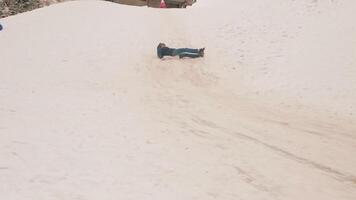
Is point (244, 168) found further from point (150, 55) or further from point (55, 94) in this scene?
point (150, 55)

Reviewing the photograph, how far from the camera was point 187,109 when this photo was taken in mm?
11531

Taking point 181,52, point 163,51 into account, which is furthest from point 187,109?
point 181,52

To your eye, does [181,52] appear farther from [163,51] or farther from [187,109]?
[187,109]

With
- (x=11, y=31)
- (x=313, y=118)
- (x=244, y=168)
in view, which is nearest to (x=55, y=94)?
(x=244, y=168)

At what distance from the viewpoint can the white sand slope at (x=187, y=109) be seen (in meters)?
7.10

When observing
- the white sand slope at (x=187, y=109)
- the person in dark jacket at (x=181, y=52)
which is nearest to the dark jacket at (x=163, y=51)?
the person in dark jacket at (x=181, y=52)

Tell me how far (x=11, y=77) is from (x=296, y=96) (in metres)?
9.45

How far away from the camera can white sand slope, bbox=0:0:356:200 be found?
710 centimetres

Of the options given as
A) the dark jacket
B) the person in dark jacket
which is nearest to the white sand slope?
the dark jacket

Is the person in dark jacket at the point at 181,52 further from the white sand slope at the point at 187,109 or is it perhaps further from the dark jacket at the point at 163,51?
the white sand slope at the point at 187,109

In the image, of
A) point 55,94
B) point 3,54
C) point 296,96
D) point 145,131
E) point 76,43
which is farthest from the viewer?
point 76,43

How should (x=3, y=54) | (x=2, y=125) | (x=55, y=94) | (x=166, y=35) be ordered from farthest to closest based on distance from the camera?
(x=166, y=35)
(x=3, y=54)
(x=55, y=94)
(x=2, y=125)

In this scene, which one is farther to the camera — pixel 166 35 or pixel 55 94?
pixel 166 35

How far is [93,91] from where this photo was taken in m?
12.8
